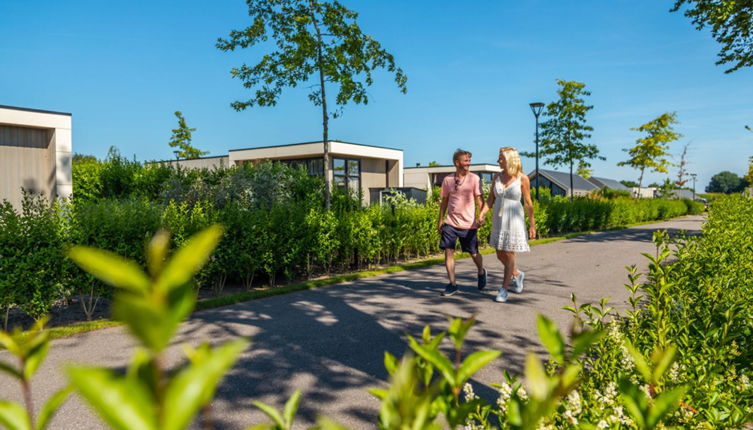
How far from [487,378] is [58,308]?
563 cm

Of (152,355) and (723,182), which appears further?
(723,182)

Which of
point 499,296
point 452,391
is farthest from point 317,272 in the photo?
point 452,391

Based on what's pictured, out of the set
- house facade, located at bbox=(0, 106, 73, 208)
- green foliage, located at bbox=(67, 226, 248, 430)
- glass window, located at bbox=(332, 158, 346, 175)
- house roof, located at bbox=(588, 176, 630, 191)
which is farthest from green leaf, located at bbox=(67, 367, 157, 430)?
house roof, located at bbox=(588, 176, 630, 191)

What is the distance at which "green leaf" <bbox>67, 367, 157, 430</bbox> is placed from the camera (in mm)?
328

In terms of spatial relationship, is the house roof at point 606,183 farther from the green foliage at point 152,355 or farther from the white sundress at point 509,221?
the green foliage at point 152,355

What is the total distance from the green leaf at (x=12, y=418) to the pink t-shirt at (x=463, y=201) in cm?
643

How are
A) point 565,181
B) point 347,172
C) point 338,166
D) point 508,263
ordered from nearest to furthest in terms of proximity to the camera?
point 508,263
point 338,166
point 347,172
point 565,181

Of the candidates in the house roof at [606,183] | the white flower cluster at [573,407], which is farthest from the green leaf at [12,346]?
the house roof at [606,183]

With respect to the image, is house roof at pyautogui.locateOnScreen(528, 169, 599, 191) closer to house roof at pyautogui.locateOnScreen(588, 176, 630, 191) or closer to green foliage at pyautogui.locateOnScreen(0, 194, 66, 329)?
house roof at pyautogui.locateOnScreen(588, 176, 630, 191)

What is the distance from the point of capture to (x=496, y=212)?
6625 mm

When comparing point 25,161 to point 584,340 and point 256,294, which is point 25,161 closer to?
point 256,294

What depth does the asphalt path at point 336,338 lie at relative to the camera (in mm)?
3465

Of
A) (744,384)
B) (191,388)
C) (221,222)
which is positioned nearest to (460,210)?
(221,222)

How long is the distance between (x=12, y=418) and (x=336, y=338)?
451 centimetres
